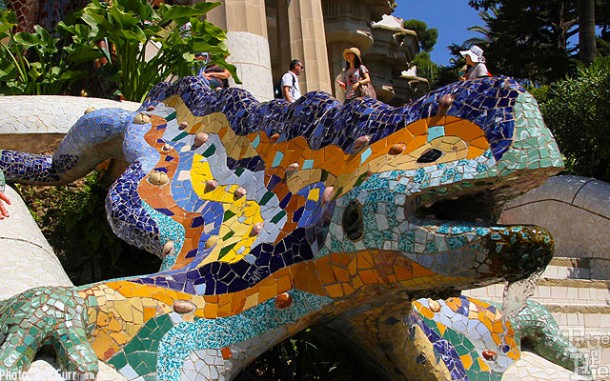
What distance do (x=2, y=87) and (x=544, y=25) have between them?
21.1 m

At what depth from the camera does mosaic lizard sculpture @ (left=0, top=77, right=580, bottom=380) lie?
4.02m

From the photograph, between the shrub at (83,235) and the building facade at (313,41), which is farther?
the building facade at (313,41)

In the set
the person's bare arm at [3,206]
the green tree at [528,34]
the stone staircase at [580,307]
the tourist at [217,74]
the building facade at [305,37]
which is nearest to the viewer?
the person's bare arm at [3,206]

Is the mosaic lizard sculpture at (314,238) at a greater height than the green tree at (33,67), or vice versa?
the green tree at (33,67)

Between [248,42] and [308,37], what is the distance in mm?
4564

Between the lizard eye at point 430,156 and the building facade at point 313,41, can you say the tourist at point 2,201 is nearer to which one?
the lizard eye at point 430,156

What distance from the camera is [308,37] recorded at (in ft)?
60.6

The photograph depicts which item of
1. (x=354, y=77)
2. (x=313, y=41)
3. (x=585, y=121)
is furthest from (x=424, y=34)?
(x=354, y=77)

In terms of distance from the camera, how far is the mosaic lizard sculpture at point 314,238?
4.02m

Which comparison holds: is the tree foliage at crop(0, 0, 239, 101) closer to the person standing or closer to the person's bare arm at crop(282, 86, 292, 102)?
the person standing

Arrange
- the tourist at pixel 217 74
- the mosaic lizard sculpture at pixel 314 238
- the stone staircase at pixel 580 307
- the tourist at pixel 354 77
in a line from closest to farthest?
the mosaic lizard sculpture at pixel 314 238 → the stone staircase at pixel 580 307 → the tourist at pixel 354 77 → the tourist at pixel 217 74

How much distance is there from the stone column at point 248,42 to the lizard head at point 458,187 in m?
9.49

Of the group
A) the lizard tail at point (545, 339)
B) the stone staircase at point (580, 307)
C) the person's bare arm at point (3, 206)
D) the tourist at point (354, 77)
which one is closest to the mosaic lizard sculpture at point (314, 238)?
the lizard tail at point (545, 339)

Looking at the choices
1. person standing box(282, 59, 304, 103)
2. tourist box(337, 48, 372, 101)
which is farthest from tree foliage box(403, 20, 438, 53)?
tourist box(337, 48, 372, 101)
